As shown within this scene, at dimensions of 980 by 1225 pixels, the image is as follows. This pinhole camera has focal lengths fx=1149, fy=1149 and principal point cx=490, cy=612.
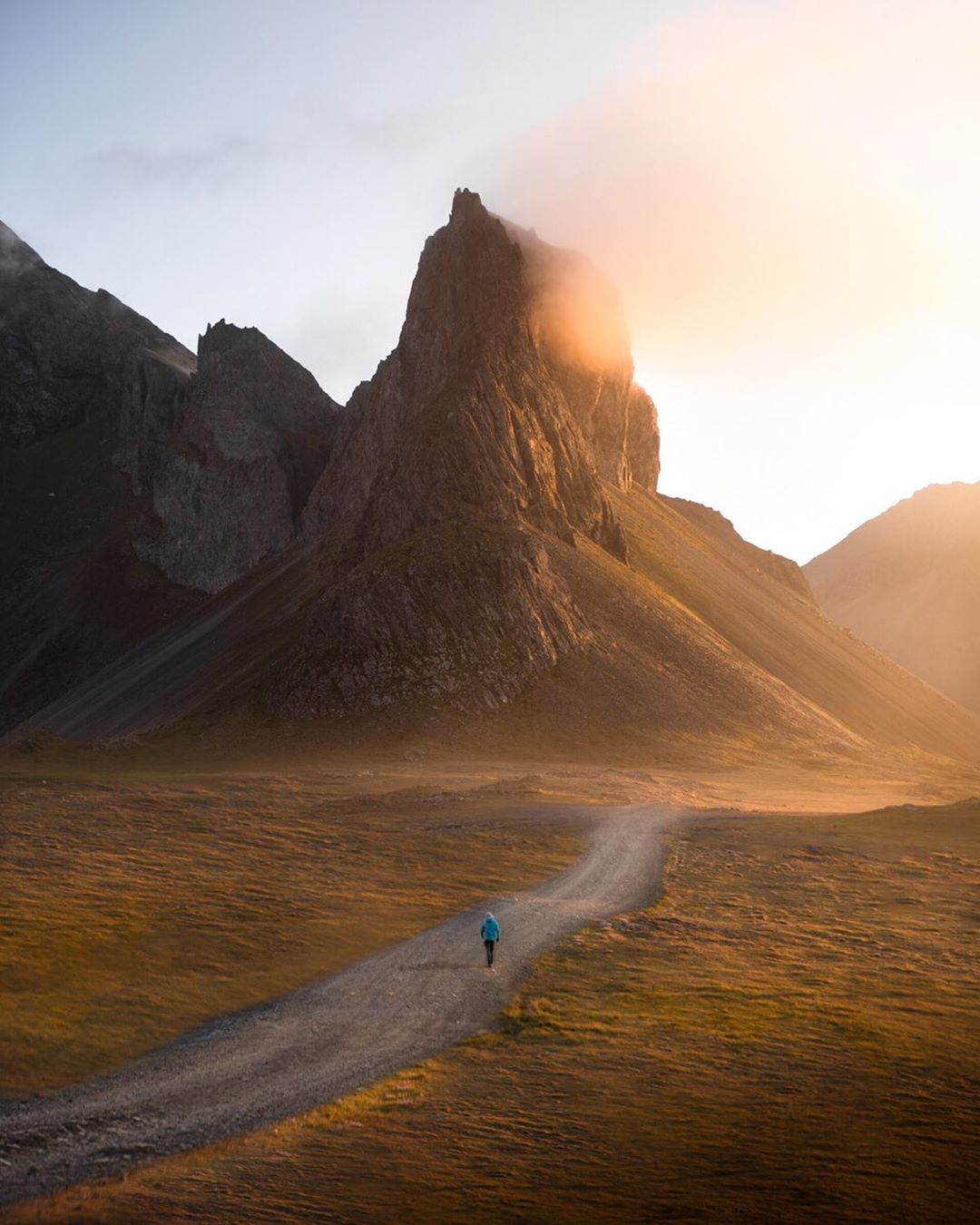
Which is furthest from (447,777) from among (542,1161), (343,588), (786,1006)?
(542,1161)

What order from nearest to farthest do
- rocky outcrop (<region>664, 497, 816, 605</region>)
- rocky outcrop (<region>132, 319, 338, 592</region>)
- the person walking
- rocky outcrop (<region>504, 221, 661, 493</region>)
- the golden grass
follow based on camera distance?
the golden grass, the person walking, rocky outcrop (<region>504, 221, 661, 493</region>), rocky outcrop (<region>132, 319, 338, 592</region>), rocky outcrop (<region>664, 497, 816, 605</region>)

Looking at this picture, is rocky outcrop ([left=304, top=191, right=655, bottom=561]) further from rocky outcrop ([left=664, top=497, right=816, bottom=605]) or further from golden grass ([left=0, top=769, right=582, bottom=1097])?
golden grass ([left=0, top=769, right=582, bottom=1097])

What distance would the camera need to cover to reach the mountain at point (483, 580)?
10488 centimetres

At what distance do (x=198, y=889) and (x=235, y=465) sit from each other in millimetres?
139459

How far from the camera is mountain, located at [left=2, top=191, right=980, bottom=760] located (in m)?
105

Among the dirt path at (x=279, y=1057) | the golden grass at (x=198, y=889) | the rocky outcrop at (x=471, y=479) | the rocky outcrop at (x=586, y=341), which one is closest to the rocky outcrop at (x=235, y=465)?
the rocky outcrop at (x=471, y=479)

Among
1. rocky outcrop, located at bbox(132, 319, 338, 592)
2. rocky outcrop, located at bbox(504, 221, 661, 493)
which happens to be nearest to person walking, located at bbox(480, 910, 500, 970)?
rocky outcrop, located at bbox(504, 221, 661, 493)

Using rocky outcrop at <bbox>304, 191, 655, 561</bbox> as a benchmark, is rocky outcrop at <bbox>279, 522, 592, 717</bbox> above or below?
below

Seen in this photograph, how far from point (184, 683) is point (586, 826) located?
2933 inches

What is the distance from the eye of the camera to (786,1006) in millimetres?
29125

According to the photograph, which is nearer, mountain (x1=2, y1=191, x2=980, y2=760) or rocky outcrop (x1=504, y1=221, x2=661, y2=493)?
mountain (x1=2, y1=191, x2=980, y2=760)

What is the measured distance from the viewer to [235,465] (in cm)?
17350

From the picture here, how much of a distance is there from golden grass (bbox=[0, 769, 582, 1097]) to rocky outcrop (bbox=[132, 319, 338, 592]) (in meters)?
103

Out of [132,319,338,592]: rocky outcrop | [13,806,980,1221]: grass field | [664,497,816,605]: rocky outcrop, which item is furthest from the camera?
[664,497,816,605]: rocky outcrop
